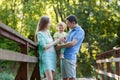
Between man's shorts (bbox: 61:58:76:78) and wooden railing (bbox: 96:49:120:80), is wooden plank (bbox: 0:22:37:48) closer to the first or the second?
man's shorts (bbox: 61:58:76:78)

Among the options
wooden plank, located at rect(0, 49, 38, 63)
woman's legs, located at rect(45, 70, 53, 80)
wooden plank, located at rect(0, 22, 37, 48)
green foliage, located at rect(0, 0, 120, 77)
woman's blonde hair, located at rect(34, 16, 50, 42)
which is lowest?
woman's legs, located at rect(45, 70, 53, 80)

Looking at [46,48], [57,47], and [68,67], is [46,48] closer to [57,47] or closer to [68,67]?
[57,47]

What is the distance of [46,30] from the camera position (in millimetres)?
4777

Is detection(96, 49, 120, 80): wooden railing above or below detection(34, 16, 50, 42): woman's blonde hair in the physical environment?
below

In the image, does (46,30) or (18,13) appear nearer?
(46,30)

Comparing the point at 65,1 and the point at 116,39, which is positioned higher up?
the point at 65,1

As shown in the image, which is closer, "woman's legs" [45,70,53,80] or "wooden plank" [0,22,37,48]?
"wooden plank" [0,22,37,48]

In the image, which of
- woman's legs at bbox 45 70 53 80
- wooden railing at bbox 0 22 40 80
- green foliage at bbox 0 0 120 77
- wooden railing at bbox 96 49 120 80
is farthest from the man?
green foliage at bbox 0 0 120 77

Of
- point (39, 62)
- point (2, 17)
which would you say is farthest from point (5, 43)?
point (39, 62)

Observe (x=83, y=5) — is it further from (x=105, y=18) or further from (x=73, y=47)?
(x=73, y=47)

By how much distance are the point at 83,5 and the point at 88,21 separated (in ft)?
3.20

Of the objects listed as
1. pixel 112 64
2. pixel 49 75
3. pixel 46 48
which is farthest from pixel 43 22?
pixel 112 64

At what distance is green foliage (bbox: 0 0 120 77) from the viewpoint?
19859 millimetres

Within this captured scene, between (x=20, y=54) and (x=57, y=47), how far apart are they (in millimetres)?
1487
